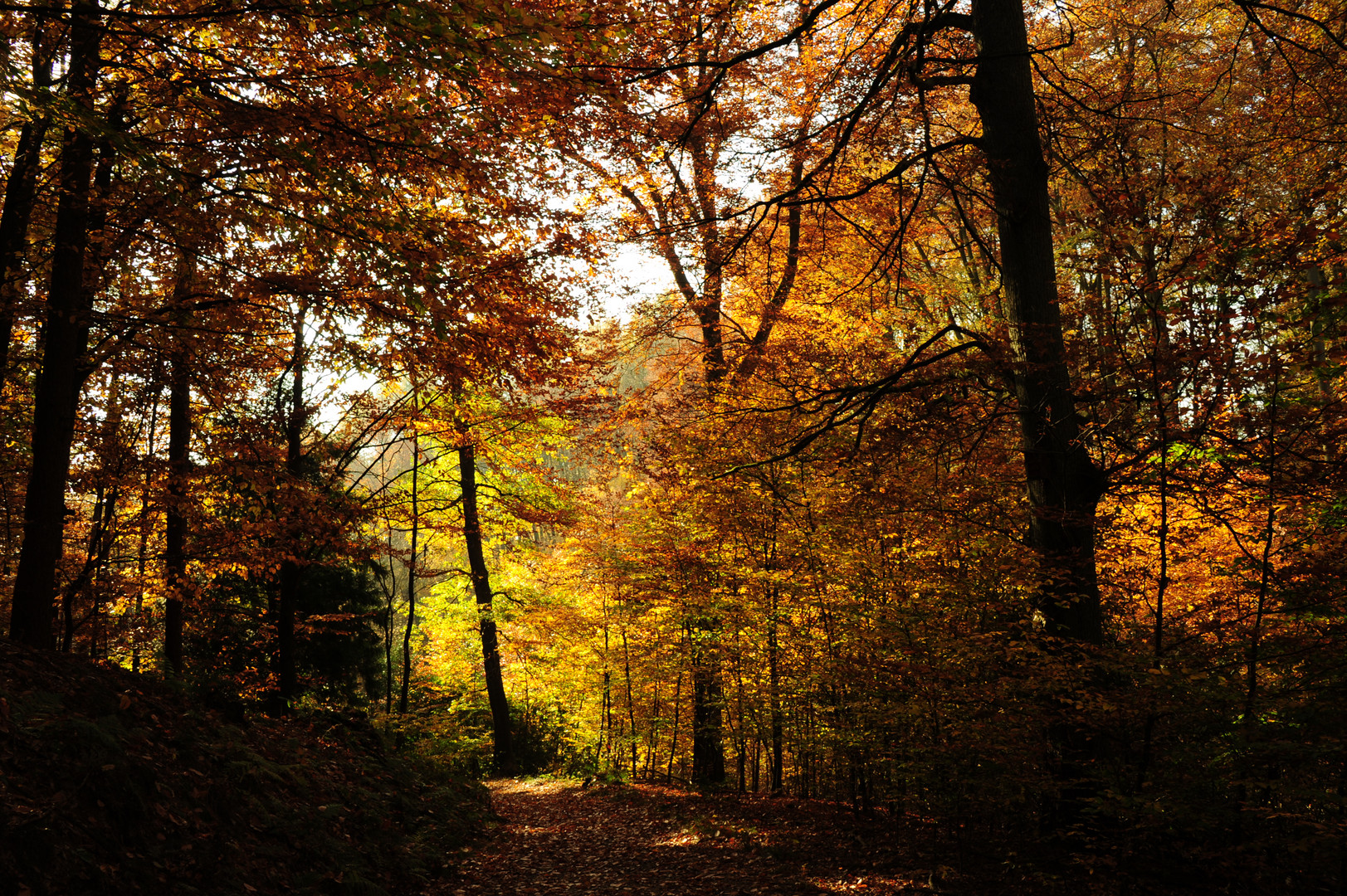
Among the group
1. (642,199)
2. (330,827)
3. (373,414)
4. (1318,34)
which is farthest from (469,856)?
(1318,34)

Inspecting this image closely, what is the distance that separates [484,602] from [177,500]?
26.3ft

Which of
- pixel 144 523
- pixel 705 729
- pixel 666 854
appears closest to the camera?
pixel 666 854

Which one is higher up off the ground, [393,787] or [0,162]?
[0,162]

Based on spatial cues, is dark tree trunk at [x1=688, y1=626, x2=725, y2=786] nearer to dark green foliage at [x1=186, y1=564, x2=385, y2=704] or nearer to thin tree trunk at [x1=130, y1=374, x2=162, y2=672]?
dark green foliage at [x1=186, y1=564, x2=385, y2=704]

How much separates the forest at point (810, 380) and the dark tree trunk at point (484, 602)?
9.31ft

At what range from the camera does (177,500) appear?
793 centimetres

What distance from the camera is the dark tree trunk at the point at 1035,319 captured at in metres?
5.78

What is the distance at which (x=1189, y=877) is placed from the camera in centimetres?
516

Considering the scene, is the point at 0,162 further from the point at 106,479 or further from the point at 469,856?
the point at 469,856

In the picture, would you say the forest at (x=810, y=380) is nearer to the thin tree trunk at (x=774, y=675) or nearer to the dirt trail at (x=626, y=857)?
the thin tree trunk at (x=774, y=675)

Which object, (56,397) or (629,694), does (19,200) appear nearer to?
(56,397)

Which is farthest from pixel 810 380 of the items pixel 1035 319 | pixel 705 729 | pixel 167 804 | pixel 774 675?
pixel 167 804

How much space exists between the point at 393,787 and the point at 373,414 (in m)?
6.37

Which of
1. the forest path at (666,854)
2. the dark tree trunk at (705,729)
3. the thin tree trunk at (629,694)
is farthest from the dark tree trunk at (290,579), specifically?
the thin tree trunk at (629,694)
